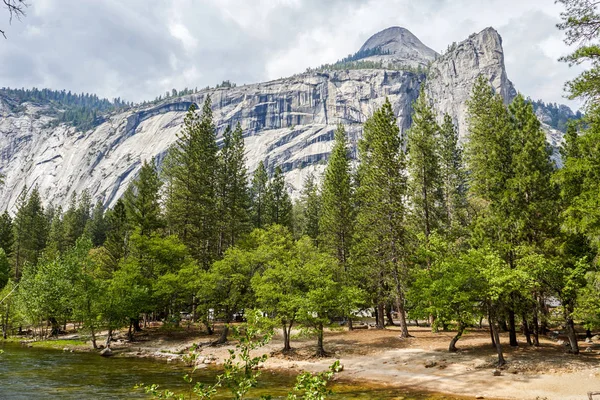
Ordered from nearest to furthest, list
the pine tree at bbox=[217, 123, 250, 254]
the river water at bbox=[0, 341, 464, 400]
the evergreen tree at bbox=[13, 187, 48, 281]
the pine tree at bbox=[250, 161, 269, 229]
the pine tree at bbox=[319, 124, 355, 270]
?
the river water at bbox=[0, 341, 464, 400] < the pine tree at bbox=[319, 124, 355, 270] < the pine tree at bbox=[217, 123, 250, 254] < the pine tree at bbox=[250, 161, 269, 229] < the evergreen tree at bbox=[13, 187, 48, 281]

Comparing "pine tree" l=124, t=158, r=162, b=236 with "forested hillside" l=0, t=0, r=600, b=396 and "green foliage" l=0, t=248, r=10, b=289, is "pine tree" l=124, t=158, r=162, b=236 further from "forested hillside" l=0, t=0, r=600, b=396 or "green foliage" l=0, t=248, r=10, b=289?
"green foliage" l=0, t=248, r=10, b=289

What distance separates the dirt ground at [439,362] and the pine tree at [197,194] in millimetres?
10735

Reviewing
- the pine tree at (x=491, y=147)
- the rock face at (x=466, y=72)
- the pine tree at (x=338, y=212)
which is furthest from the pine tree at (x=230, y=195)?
the rock face at (x=466, y=72)

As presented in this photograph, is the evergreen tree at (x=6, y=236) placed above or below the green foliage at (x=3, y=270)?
above

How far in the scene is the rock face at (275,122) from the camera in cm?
16250

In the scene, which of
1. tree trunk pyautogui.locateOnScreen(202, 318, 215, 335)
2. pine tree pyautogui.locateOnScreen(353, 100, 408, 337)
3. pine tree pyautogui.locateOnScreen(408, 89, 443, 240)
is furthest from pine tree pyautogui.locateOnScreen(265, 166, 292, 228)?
pine tree pyautogui.locateOnScreen(408, 89, 443, 240)

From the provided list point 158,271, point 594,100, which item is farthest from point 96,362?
point 594,100

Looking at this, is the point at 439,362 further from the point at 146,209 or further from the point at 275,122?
the point at 275,122

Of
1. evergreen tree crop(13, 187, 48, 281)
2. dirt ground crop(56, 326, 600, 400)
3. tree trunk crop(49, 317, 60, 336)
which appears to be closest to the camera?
dirt ground crop(56, 326, 600, 400)

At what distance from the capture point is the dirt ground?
1462cm

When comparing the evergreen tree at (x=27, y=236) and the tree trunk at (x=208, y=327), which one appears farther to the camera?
the evergreen tree at (x=27, y=236)

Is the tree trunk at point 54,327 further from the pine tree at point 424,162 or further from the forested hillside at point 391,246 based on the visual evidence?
the pine tree at point 424,162

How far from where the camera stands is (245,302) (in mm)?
27438

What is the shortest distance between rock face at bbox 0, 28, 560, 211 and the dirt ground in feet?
412
